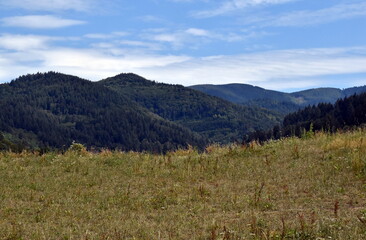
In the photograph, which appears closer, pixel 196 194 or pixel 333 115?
pixel 196 194

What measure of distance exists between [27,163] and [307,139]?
40.8 ft

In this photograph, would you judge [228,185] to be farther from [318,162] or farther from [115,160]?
[115,160]

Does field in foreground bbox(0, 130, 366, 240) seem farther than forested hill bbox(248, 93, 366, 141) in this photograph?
No

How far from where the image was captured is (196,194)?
1098 cm

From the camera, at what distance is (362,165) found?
11.7 metres

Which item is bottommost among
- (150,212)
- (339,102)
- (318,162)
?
(150,212)

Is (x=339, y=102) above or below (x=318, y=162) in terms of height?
above

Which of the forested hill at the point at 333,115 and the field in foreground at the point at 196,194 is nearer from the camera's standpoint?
the field in foreground at the point at 196,194

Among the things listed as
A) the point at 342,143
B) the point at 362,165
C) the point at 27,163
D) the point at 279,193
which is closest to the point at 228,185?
the point at 279,193

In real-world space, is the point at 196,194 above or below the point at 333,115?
below

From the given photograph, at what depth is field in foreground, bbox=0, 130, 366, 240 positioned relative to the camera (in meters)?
7.87

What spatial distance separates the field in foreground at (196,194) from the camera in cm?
787

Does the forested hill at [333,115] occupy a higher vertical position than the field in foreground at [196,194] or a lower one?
higher

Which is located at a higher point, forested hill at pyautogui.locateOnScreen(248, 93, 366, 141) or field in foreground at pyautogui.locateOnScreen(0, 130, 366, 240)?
forested hill at pyautogui.locateOnScreen(248, 93, 366, 141)
